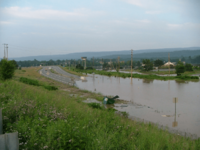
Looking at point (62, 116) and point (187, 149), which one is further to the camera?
point (62, 116)

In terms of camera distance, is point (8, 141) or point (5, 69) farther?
point (5, 69)

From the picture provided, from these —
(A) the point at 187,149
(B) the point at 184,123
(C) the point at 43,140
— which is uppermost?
(C) the point at 43,140

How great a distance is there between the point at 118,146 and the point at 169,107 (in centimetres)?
1168

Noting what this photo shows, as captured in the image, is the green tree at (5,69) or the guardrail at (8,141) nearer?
the guardrail at (8,141)

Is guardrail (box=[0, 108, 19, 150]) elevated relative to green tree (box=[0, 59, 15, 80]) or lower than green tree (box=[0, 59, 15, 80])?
lower

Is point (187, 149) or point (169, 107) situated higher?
point (187, 149)

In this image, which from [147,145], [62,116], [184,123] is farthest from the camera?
[184,123]

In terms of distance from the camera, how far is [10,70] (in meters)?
21.7

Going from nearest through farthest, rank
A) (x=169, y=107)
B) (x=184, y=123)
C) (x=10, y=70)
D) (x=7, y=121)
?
(x=7, y=121)
(x=184, y=123)
(x=169, y=107)
(x=10, y=70)

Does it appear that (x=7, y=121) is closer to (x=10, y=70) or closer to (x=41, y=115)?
(x=41, y=115)

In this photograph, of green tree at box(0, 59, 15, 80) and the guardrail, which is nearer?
the guardrail

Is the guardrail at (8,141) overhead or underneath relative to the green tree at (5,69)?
underneath

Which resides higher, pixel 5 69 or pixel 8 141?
pixel 5 69

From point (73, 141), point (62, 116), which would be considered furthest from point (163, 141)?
point (62, 116)
